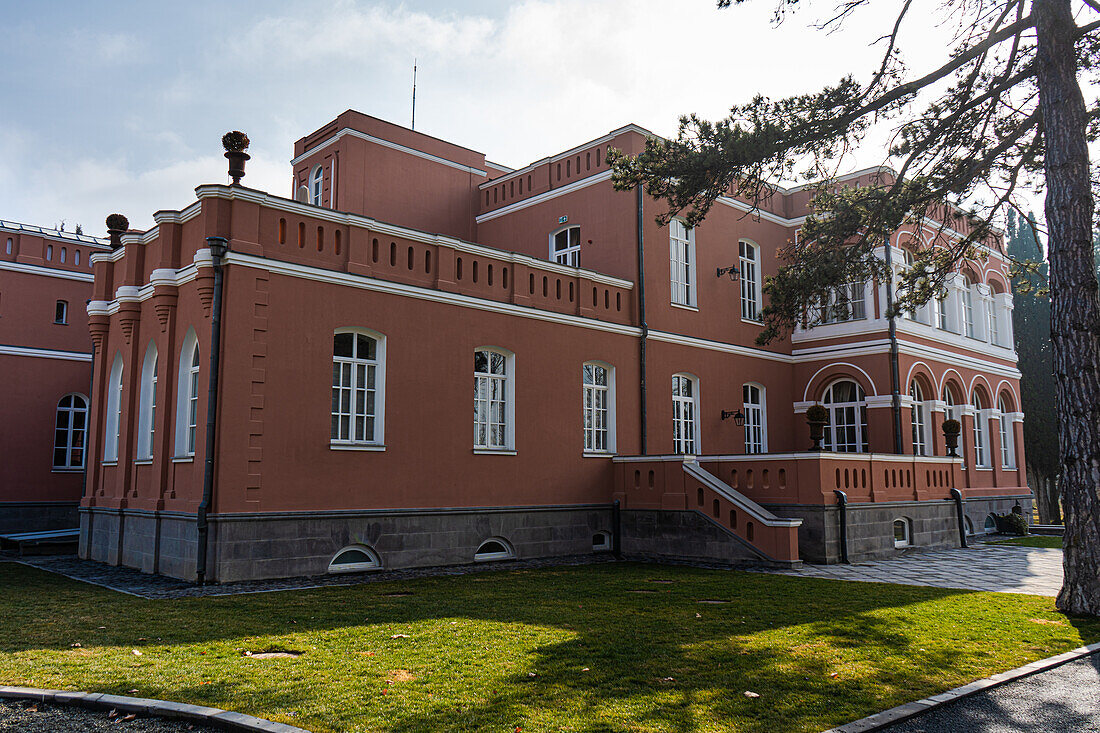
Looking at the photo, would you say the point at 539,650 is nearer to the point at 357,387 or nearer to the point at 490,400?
the point at 357,387

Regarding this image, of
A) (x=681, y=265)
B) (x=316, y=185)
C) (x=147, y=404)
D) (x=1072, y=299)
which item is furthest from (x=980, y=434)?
(x=147, y=404)

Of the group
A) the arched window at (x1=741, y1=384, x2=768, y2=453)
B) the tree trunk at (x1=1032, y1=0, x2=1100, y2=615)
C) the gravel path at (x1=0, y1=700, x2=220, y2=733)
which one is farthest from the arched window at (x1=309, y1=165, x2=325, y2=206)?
the gravel path at (x1=0, y1=700, x2=220, y2=733)

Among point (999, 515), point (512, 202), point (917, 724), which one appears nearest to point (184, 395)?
point (512, 202)

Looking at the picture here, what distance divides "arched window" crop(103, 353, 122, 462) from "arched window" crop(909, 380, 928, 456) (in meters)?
18.3

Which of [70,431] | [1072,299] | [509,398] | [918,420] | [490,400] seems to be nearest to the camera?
[1072,299]

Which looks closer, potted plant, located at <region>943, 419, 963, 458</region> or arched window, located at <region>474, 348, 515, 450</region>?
arched window, located at <region>474, 348, 515, 450</region>

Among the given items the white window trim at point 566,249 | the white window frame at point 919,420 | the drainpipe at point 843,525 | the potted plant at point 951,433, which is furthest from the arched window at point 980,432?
the white window trim at point 566,249

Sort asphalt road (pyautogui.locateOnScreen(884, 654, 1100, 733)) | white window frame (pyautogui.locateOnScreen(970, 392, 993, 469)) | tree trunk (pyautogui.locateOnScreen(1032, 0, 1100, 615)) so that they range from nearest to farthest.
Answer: asphalt road (pyautogui.locateOnScreen(884, 654, 1100, 733)) < tree trunk (pyautogui.locateOnScreen(1032, 0, 1100, 615)) < white window frame (pyautogui.locateOnScreen(970, 392, 993, 469))

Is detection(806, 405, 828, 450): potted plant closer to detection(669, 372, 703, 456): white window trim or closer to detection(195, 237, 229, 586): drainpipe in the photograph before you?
detection(669, 372, 703, 456): white window trim

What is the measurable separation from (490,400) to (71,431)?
13.3m

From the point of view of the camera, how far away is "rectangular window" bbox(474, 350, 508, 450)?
14570 mm

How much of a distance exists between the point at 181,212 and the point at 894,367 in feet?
53.3

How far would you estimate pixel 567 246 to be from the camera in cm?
1870

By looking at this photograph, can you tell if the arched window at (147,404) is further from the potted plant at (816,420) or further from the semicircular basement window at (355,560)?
the potted plant at (816,420)
